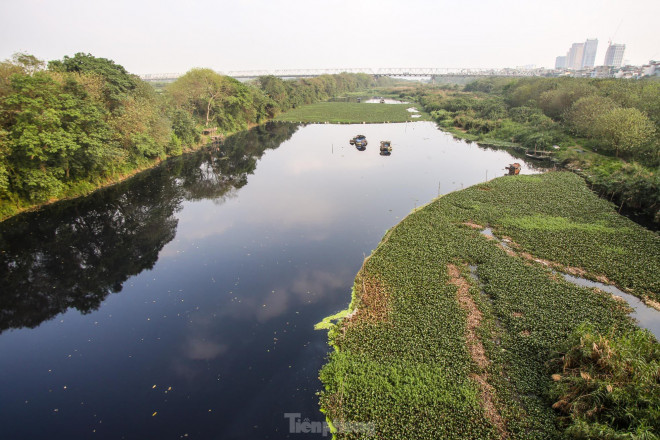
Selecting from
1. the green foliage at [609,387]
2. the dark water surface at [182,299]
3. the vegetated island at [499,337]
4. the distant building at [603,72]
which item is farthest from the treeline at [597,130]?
the distant building at [603,72]

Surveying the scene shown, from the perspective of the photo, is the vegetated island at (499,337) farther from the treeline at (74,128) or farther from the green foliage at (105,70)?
the green foliage at (105,70)

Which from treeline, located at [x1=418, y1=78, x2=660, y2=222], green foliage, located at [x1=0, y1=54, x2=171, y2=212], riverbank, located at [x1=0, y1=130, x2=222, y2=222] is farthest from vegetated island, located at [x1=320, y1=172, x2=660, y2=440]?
riverbank, located at [x1=0, y1=130, x2=222, y2=222]

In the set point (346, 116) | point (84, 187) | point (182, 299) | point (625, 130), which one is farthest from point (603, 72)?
point (182, 299)

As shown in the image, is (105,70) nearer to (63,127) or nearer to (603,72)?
(63,127)

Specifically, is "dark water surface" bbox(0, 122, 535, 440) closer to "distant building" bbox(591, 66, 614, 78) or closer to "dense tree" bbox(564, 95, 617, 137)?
"dense tree" bbox(564, 95, 617, 137)

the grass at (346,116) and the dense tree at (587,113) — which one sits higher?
the dense tree at (587,113)

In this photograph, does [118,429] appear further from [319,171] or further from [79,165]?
[319,171]
